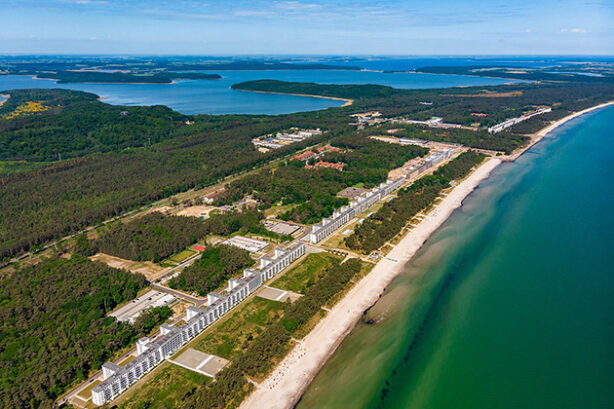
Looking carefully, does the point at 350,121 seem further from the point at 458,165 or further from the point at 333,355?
the point at 333,355

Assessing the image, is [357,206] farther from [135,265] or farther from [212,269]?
[135,265]

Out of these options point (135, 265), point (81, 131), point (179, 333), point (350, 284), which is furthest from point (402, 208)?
point (81, 131)

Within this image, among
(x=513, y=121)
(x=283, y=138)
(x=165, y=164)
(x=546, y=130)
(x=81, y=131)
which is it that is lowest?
(x=165, y=164)

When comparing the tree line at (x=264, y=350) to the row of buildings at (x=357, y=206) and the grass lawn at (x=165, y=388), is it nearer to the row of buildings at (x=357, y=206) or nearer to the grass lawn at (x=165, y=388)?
the grass lawn at (x=165, y=388)

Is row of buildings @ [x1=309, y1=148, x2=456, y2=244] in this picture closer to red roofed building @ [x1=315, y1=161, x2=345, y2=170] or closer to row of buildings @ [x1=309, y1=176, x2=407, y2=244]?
row of buildings @ [x1=309, y1=176, x2=407, y2=244]

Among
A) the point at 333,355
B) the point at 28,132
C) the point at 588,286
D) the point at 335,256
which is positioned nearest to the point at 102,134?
the point at 28,132

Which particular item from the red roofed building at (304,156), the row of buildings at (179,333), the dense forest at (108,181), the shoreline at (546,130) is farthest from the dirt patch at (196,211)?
the shoreline at (546,130)
